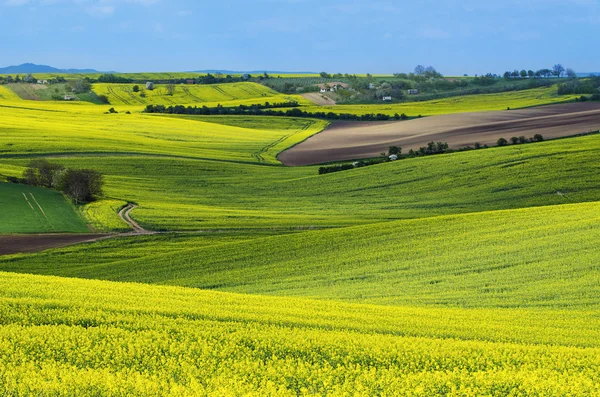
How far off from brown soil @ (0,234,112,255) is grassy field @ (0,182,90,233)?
4.51 ft

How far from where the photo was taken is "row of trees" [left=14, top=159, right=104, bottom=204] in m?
52.6

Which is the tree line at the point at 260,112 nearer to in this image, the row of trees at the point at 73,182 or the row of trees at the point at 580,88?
the row of trees at the point at 580,88

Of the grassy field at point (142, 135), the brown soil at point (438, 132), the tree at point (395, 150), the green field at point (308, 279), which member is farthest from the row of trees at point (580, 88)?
the green field at point (308, 279)

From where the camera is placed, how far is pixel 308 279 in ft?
102

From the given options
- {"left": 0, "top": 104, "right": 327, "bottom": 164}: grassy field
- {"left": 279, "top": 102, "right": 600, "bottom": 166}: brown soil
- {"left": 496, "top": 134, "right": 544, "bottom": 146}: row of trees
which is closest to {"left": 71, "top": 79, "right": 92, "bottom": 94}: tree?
{"left": 0, "top": 104, "right": 327, "bottom": 164}: grassy field

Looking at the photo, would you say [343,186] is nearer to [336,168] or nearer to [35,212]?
[336,168]

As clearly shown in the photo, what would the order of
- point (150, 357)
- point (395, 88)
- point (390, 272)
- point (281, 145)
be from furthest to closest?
1. point (395, 88)
2. point (281, 145)
3. point (390, 272)
4. point (150, 357)

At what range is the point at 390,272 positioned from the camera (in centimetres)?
3070

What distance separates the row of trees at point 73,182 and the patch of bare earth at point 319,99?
99.4 metres

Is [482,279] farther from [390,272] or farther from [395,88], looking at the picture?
[395,88]

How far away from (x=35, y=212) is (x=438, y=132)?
2152 inches

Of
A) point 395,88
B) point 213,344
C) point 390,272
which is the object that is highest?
point 395,88

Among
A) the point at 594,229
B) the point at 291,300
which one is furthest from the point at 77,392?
the point at 594,229

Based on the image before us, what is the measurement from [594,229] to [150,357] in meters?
26.8
